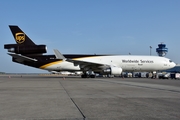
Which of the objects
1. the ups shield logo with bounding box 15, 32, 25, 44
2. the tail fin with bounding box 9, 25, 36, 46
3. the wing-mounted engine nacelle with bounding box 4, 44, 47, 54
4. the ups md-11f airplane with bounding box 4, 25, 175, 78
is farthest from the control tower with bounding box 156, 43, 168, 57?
the ups shield logo with bounding box 15, 32, 25, 44

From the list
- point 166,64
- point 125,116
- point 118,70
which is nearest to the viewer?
point 125,116

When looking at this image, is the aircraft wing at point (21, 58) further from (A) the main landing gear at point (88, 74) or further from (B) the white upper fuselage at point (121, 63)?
(A) the main landing gear at point (88, 74)

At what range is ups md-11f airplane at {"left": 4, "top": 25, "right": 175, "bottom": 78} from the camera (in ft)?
104

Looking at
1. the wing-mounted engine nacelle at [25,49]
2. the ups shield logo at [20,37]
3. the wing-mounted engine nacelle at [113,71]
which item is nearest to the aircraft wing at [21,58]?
the wing-mounted engine nacelle at [25,49]

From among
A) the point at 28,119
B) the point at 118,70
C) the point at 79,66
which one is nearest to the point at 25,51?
the point at 79,66

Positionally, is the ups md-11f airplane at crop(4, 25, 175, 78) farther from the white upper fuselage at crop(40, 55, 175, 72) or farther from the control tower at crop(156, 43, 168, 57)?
the control tower at crop(156, 43, 168, 57)

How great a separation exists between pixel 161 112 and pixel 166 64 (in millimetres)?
32890

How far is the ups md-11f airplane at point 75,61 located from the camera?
104ft

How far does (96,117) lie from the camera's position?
523 centimetres

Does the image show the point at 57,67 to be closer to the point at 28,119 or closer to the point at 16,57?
the point at 16,57

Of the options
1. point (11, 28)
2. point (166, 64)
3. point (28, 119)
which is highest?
point (11, 28)

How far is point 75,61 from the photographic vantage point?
1209 inches

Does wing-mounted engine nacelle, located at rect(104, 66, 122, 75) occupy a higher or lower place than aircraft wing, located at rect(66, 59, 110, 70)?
lower

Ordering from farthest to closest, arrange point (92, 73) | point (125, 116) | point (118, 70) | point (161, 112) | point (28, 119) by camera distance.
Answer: point (92, 73), point (118, 70), point (161, 112), point (125, 116), point (28, 119)
